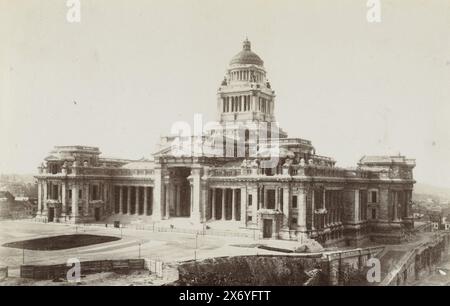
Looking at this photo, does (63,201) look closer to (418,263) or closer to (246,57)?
(246,57)

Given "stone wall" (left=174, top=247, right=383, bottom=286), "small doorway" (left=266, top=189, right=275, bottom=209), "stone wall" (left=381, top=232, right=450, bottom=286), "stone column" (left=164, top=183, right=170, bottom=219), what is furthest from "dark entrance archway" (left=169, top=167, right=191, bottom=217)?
"stone wall" (left=381, top=232, right=450, bottom=286)

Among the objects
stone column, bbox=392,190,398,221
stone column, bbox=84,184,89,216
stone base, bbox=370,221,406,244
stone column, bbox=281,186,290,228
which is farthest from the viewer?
stone column, bbox=84,184,89,216

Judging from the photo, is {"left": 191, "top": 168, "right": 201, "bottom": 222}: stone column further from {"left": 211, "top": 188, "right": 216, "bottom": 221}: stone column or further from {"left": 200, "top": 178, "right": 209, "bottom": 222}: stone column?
{"left": 211, "top": 188, "right": 216, "bottom": 221}: stone column
